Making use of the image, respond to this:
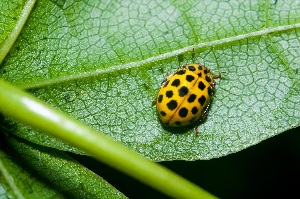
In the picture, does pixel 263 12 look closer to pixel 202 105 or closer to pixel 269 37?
pixel 269 37

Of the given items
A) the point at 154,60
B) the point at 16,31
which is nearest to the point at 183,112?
the point at 154,60

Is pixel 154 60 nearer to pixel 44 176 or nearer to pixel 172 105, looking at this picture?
pixel 172 105

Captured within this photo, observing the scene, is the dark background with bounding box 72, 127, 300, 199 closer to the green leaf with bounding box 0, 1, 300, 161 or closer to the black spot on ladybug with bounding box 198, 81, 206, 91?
the black spot on ladybug with bounding box 198, 81, 206, 91

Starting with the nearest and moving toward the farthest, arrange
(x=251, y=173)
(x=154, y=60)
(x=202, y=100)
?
(x=154, y=60)
(x=202, y=100)
(x=251, y=173)

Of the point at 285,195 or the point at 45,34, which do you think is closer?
the point at 45,34

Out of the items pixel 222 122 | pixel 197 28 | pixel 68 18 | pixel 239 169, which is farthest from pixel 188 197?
pixel 239 169

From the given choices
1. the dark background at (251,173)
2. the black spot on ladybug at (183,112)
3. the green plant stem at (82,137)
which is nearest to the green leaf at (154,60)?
the black spot on ladybug at (183,112)
